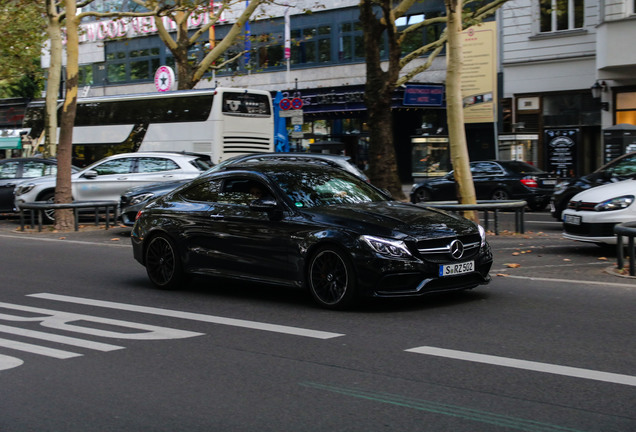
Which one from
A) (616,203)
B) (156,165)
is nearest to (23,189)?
(156,165)

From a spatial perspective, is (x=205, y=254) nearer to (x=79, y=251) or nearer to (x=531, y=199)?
(x=79, y=251)

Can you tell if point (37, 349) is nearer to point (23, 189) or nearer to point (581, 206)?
point (581, 206)

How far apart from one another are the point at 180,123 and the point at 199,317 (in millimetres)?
19244

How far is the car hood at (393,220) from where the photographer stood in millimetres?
8008

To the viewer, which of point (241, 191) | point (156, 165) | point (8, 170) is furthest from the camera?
point (8, 170)

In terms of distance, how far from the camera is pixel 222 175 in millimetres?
9781

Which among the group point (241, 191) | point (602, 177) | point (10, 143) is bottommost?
point (602, 177)

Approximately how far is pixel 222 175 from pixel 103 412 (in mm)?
4964

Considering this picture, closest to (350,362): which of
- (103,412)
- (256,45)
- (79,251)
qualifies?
(103,412)

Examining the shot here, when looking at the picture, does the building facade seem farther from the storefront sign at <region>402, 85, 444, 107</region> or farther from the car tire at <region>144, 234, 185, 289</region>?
the car tire at <region>144, 234, 185, 289</region>

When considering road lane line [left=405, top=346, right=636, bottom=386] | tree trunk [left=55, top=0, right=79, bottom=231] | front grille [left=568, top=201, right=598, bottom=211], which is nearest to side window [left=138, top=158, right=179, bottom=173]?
tree trunk [left=55, top=0, right=79, bottom=231]

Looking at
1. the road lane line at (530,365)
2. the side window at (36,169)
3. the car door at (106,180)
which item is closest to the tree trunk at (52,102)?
the side window at (36,169)

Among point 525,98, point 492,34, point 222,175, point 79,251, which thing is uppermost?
point 492,34

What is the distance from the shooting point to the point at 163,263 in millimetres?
10188
